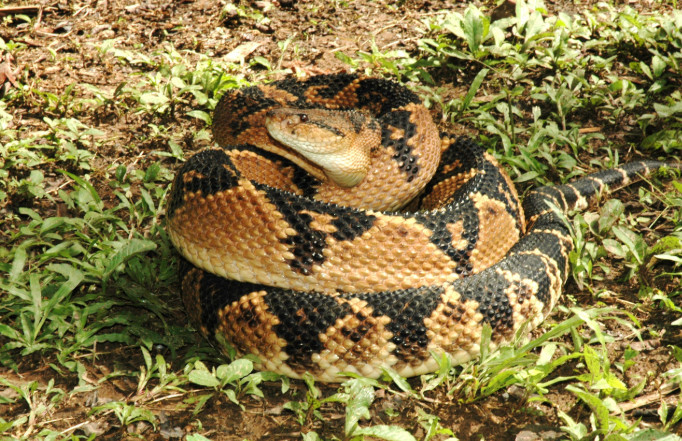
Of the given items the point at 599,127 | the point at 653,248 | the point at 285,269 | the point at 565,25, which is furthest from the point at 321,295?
the point at 565,25

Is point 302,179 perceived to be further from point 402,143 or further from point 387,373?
point 387,373

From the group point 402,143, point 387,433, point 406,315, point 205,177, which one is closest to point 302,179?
point 402,143

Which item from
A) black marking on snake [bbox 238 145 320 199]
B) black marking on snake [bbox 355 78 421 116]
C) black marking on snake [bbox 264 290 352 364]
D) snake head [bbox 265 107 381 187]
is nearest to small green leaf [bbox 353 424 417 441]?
black marking on snake [bbox 264 290 352 364]

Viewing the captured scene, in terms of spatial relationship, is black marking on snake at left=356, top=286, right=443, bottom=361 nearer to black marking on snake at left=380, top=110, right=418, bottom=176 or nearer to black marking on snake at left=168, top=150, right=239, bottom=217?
black marking on snake at left=168, top=150, right=239, bottom=217

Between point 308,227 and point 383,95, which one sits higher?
point 383,95

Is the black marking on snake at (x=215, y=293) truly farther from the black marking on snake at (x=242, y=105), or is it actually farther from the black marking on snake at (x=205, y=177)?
the black marking on snake at (x=242, y=105)
